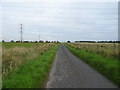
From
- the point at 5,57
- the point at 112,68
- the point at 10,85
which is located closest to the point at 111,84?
the point at 112,68

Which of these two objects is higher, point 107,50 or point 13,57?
point 107,50

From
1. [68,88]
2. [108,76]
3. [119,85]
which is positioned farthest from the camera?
[108,76]

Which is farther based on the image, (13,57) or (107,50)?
(107,50)

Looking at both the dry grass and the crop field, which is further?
the crop field

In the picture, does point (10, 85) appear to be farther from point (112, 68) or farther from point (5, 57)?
point (5, 57)

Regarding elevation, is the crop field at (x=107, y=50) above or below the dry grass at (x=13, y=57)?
above

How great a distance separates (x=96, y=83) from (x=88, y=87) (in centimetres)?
111

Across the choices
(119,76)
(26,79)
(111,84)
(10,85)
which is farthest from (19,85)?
(119,76)

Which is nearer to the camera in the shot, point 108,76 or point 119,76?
point 119,76

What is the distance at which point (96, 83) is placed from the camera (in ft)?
34.8

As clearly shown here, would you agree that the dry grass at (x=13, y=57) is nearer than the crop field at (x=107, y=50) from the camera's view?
Yes

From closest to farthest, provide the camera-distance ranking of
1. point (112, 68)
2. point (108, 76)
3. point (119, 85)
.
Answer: point (119, 85) < point (108, 76) < point (112, 68)

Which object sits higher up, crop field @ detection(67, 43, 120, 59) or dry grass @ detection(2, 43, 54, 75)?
crop field @ detection(67, 43, 120, 59)

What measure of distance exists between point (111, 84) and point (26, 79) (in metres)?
4.62
